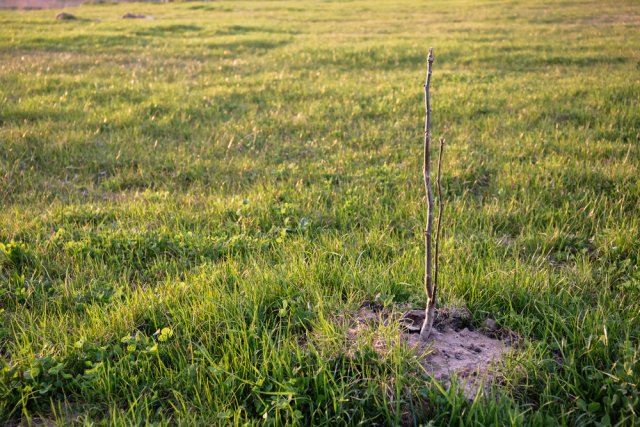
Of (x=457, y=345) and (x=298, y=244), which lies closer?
(x=457, y=345)

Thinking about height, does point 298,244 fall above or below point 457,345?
above

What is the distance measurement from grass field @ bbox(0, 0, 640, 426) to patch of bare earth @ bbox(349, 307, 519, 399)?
0.08m

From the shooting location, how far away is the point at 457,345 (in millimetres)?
2869

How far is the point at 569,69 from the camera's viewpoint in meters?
12.3

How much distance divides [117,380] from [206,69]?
11.2 metres

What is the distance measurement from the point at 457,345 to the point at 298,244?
167 cm

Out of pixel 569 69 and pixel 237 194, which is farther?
pixel 569 69

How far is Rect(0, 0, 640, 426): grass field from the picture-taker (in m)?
2.51

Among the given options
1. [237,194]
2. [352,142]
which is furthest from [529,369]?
[352,142]

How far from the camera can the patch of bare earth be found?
8.41 feet

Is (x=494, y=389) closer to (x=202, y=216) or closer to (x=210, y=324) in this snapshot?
(x=210, y=324)

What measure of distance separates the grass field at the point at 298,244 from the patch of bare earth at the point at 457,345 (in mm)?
82

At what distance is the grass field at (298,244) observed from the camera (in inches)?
99.0

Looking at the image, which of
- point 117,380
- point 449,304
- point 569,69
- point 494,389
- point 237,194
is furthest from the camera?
point 569,69
